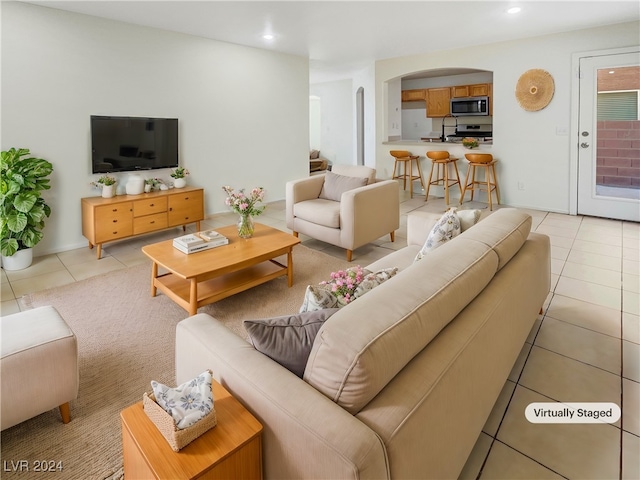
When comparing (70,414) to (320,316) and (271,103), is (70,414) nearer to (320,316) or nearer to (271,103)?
(320,316)

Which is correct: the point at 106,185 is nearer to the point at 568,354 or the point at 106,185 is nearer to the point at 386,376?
the point at 386,376

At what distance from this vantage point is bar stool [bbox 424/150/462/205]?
6.46 metres

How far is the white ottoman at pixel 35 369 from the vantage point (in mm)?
1589

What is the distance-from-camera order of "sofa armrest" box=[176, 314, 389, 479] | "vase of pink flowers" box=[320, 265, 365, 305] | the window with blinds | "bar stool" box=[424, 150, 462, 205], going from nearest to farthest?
"sofa armrest" box=[176, 314, 389, 479], "vase of pink flowers" box=[320, 265, 365, 305], the window with blinds, "bar stool" box=[424, 150, 462, 205]

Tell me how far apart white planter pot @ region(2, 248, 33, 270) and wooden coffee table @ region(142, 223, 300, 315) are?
63.5 inches

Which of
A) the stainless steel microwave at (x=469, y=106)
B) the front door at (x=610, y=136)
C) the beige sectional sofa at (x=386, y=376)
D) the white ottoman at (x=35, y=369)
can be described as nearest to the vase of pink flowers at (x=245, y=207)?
the white ottoman at (x=35, y=369)

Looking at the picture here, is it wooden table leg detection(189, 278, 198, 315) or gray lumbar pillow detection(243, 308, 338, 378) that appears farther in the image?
wooden table leg detection(189, 278, 198, 315)

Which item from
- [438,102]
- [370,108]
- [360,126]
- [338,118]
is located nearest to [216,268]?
[370,108]

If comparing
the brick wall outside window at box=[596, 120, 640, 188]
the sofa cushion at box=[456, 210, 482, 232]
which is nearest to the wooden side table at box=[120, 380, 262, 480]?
the sofa cushion at box=[456, 210, 482, 232]

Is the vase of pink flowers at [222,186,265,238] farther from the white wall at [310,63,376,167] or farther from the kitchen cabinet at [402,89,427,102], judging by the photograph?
the kitchen cabinet at [402,89,427,102]

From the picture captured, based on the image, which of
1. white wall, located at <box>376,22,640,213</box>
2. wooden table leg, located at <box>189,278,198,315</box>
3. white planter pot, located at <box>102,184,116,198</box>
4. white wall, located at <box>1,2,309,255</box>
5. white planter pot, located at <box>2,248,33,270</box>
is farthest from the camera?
white wall, located at <box>376,22,640,213</box>

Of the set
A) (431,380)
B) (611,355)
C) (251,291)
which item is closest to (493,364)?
(431,380)

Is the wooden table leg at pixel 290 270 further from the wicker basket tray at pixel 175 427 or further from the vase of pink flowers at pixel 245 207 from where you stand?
the wicker basket tray at pixel 175 427

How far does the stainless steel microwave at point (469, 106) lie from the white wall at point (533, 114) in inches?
80.3
